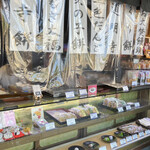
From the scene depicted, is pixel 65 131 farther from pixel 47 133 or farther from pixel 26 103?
pixel 26 103

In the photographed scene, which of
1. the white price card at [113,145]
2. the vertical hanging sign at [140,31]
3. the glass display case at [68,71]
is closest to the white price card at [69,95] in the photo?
the glass display case at [68,71]

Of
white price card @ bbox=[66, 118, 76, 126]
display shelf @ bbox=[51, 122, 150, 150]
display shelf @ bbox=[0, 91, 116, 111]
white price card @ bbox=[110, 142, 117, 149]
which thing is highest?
display shelf @ bbox=[0, 91, 116, 111]

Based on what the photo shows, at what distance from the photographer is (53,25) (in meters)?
2.32

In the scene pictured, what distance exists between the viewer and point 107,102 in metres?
3.08

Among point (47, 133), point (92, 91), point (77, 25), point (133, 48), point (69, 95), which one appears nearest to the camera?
point (47, 133)

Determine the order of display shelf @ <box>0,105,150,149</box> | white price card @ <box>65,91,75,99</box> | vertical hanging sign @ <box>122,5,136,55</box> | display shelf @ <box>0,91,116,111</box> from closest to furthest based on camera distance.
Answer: display shelf @ <box>0,105,150,149</box> < display shelf @ <box>0,91,116,111</box> < white price card @ <box>65,91,75,99</box> < vertical hanging sign @ <box>122,5,136,55</box>

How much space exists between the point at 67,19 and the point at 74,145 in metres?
1.92

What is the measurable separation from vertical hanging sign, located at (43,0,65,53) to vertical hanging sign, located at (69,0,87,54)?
14 centimetres

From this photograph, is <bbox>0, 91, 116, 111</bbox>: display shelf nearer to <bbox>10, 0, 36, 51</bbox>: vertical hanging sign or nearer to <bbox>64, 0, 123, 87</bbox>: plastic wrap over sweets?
<bbox>64, 0, 123, 87</bbox>: plastic wrap over sweets

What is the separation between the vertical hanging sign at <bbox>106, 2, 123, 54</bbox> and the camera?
2.86 meters

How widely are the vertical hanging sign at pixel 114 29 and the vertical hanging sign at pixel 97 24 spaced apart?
149 mm

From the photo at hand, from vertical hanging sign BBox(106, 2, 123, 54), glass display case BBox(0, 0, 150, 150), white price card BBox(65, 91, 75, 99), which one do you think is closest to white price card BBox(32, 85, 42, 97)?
glass display case BBox(0, 0, 150, 150)

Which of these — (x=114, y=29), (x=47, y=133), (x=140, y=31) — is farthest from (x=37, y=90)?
(x=140, y=31)

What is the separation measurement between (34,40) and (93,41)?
960 millimetres
